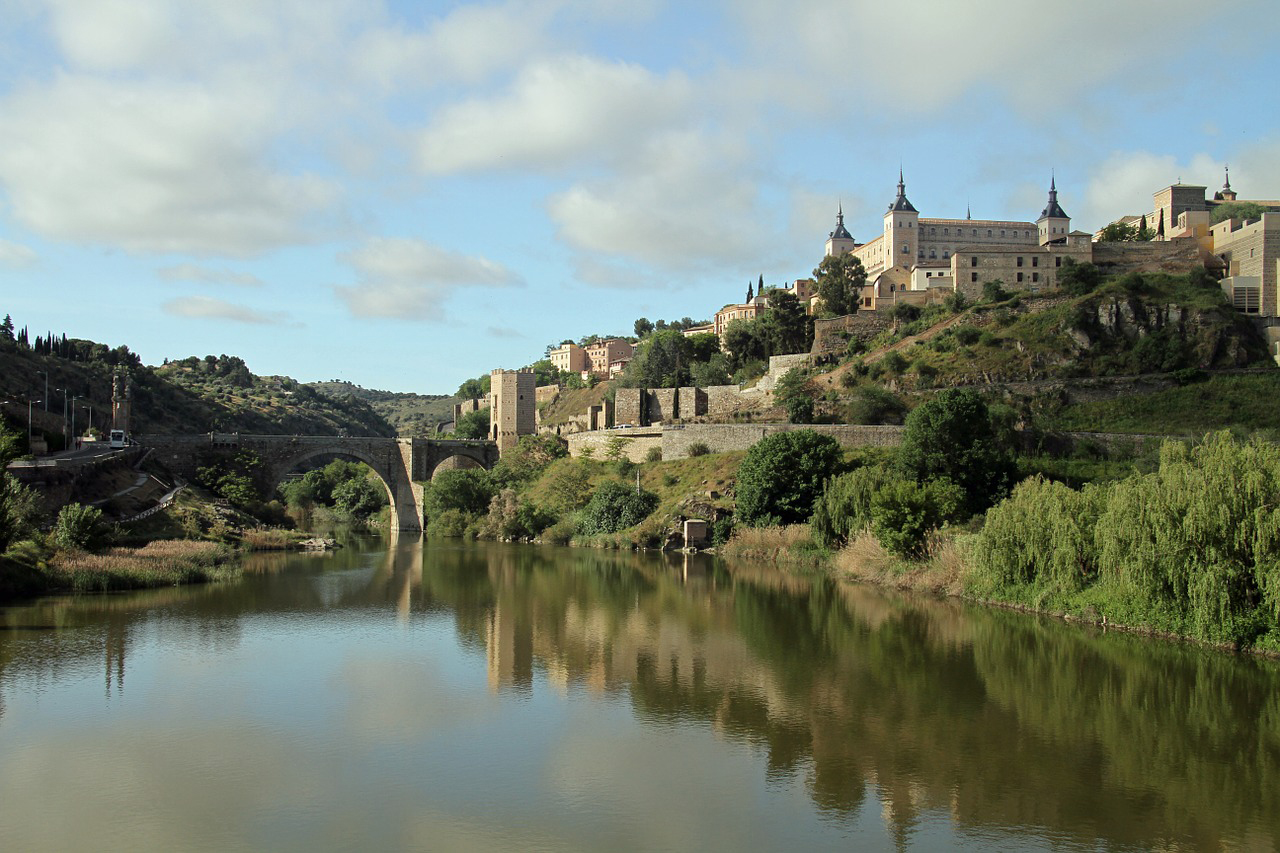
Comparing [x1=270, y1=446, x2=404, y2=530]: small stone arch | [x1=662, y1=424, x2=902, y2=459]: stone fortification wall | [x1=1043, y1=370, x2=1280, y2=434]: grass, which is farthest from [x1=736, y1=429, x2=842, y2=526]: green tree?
[x1=270, y1=446, x2=404, y2=530]: small stone arch

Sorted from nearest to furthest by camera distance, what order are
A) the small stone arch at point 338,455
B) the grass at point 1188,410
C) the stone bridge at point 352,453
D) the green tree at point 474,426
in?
the grass at point 1188,410
the stone bridge at point 352,453
the small stone arch at point 338,455
the green tree at point 474,426

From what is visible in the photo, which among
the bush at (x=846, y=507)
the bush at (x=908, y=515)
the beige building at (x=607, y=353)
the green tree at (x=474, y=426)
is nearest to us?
the bush at (x=908, y=515)

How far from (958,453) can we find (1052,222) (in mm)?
45528

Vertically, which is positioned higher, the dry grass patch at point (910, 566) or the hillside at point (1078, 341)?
the hillside at point (1078, 341)

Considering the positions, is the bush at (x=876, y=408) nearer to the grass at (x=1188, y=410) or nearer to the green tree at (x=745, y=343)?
the grass at (x=1188, y=410)

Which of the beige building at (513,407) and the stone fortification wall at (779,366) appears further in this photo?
the beige building at (513,407)

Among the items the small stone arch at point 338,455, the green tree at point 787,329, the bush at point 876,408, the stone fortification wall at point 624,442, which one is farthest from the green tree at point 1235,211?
the small stone arch at point 338,455

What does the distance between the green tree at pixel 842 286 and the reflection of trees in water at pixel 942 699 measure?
140ft

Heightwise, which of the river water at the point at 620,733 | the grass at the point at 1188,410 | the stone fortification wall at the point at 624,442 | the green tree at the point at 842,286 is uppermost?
the green tree at the point at 842,286

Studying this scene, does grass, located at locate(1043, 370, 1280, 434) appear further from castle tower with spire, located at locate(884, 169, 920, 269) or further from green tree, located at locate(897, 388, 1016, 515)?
castle tower with spire, located at locate(884, 169, 920, 269)

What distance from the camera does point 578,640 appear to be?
25.8 metres

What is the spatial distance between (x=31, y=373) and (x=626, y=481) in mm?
40034

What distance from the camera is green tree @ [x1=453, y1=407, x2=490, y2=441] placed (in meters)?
96.6

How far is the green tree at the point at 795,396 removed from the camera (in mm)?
57406
